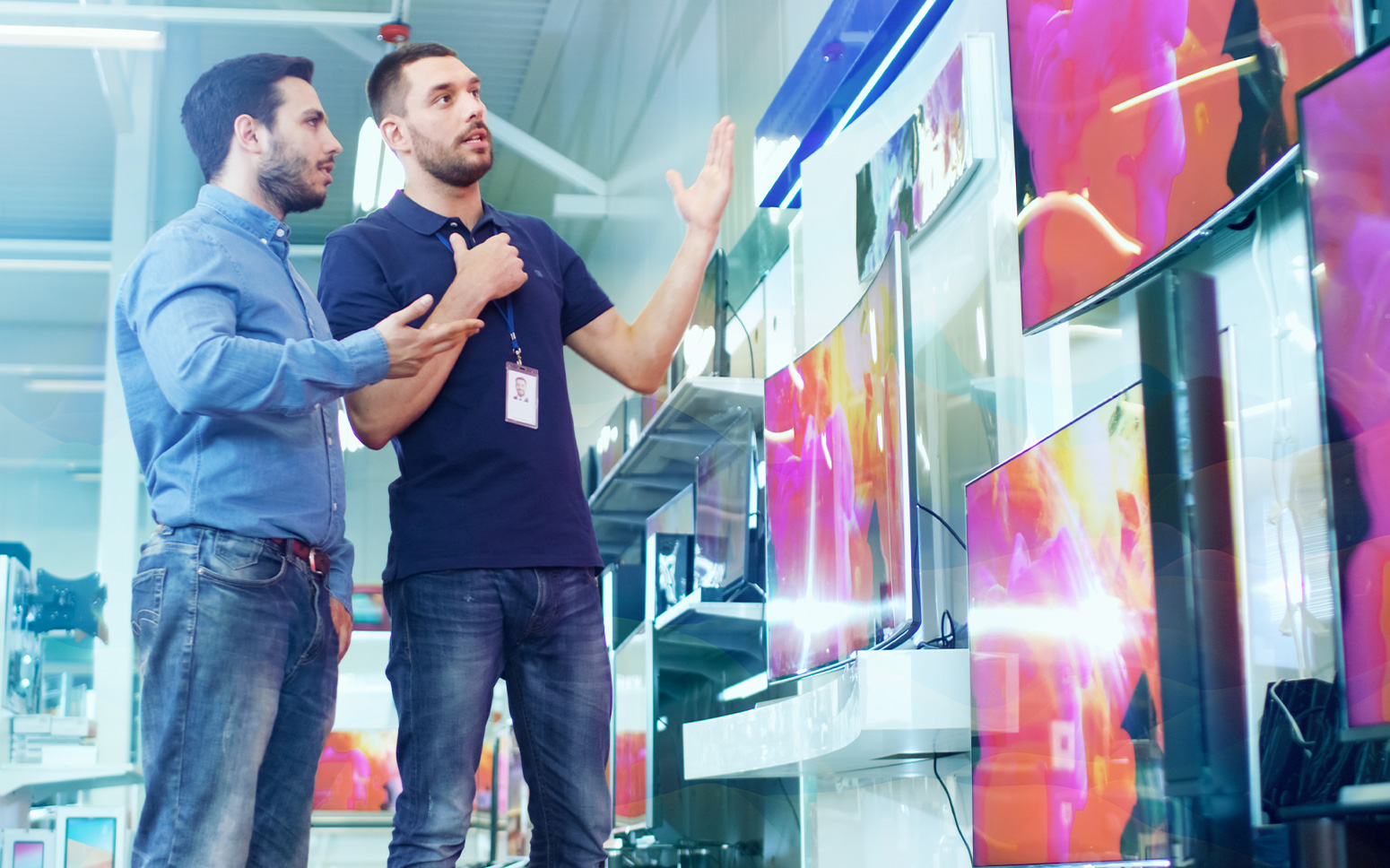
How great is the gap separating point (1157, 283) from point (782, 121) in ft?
6.36

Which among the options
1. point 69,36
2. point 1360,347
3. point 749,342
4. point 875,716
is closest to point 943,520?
point 875,716

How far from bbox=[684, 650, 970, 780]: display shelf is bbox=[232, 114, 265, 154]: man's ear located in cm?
103

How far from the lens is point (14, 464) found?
9.24m

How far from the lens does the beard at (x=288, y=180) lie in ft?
5.40

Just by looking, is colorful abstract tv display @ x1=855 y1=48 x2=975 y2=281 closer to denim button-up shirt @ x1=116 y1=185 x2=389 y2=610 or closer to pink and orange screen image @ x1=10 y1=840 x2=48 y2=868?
denim button-up shirt @ x1=116 y1=185 x2=389 y2=610

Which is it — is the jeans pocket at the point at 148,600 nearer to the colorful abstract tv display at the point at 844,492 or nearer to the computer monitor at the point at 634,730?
the colorful abstract tv display at the point at 844,492

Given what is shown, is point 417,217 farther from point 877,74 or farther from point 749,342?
point 749,342

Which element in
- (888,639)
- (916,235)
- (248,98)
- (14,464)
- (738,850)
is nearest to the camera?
(248,98)

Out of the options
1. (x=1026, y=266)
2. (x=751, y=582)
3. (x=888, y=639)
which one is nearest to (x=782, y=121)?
(x=751, y=582)

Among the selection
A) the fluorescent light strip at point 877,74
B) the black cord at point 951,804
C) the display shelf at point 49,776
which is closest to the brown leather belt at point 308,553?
the black cord at point 951,804

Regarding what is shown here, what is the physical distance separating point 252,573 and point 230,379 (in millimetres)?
215

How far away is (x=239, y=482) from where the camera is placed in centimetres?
145

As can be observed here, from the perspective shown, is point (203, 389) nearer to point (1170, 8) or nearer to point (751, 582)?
point (1170, 8)

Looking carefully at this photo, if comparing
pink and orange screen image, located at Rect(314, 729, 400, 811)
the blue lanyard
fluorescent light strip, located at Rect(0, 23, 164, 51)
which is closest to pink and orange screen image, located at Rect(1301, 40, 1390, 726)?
the blue lanyard
